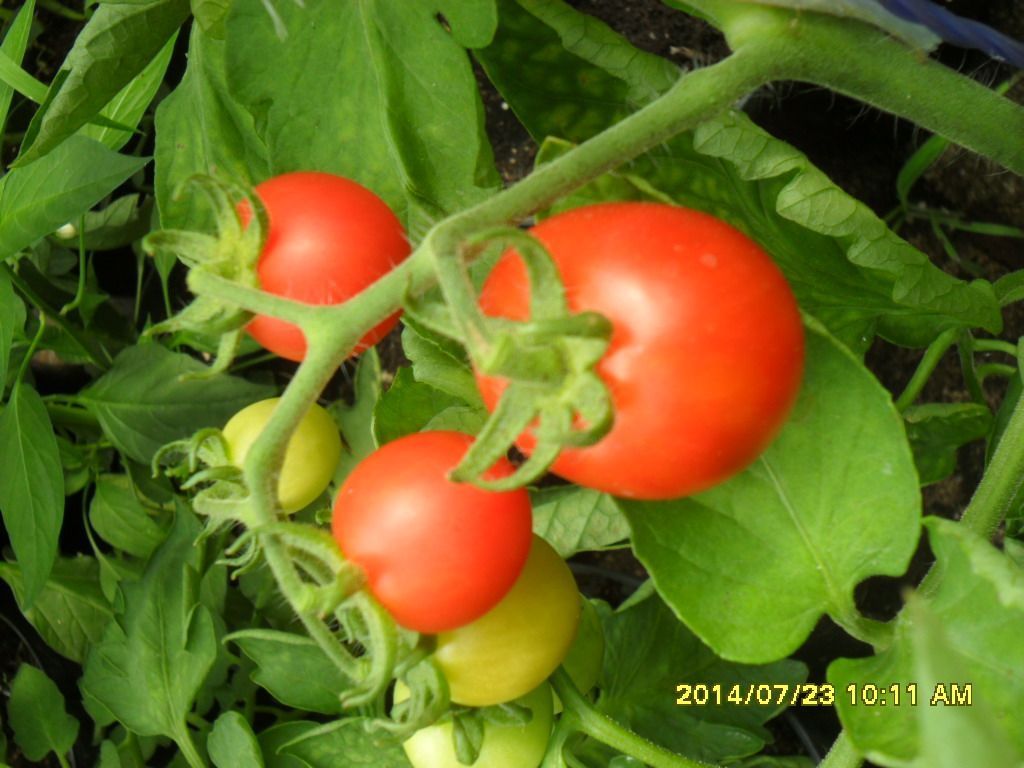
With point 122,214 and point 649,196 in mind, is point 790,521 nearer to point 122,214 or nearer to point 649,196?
point 649,196

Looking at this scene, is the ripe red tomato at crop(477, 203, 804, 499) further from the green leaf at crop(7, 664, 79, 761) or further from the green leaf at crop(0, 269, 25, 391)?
the green leaf at crop(7, 664, 79, 761)

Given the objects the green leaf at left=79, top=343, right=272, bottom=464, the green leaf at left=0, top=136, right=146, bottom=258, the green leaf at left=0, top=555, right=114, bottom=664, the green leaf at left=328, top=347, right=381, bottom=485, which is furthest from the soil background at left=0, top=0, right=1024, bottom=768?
the green leaf at left=0, top=136, right=146, bottom=258

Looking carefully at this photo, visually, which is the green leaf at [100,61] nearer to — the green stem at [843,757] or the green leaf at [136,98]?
the green leaf at [136,98]

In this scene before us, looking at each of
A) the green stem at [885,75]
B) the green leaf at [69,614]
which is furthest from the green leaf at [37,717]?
the green stem at [885,75]

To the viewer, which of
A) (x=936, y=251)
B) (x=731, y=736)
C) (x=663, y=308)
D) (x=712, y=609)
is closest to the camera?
(x=663, y=308)

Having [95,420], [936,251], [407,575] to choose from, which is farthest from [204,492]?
[936,251]

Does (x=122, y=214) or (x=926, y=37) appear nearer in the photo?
(x=926, y=37)
